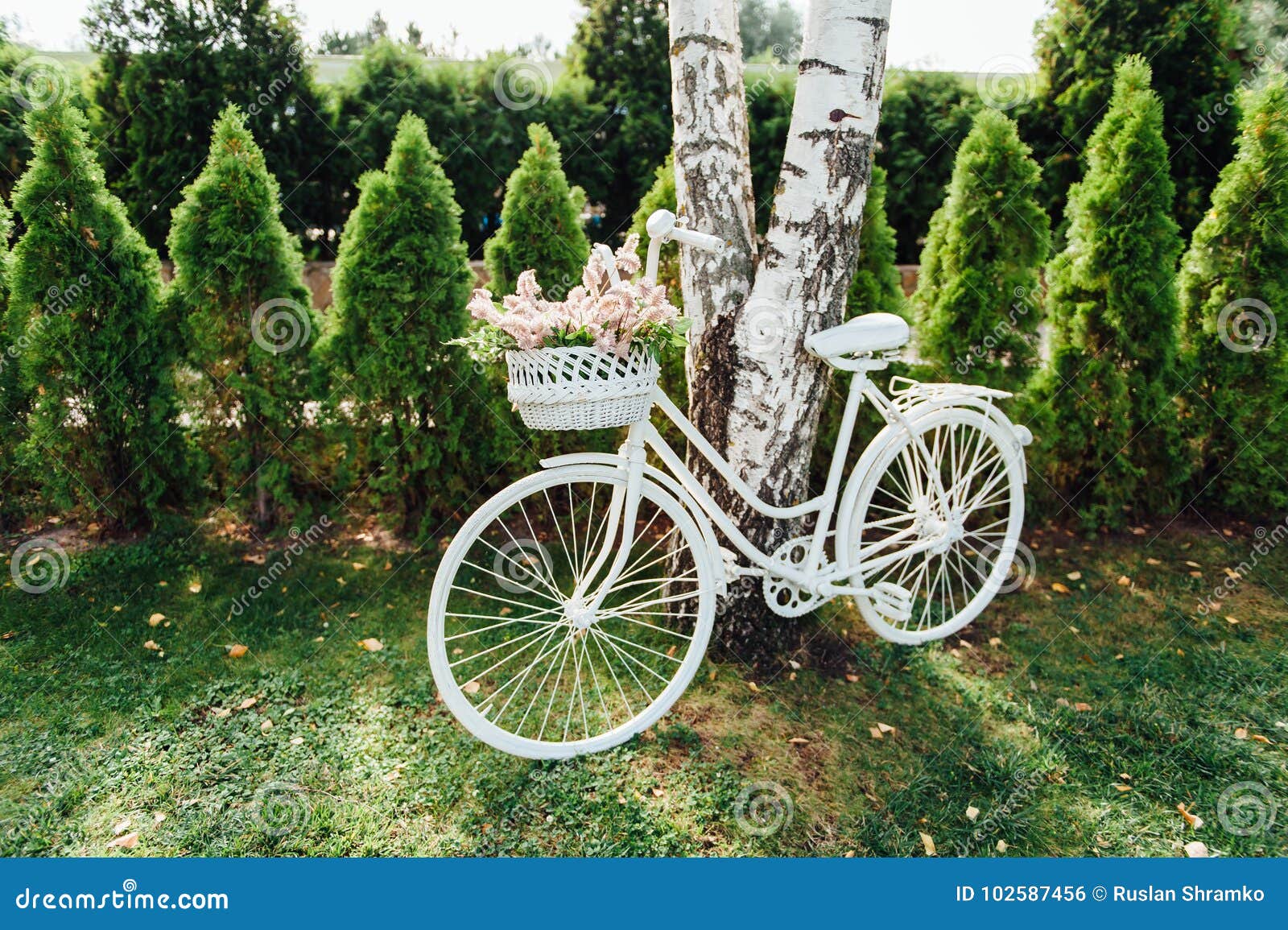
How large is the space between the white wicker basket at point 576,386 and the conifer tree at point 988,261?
2.36 meters

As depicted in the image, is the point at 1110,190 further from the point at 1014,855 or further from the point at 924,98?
the point at 924,98

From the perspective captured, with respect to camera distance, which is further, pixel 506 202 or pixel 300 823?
pixel 506 202

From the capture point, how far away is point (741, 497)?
3.25 meters

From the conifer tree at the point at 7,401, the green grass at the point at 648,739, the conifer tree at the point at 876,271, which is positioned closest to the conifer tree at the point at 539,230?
the conifer tree at the point at 876,271

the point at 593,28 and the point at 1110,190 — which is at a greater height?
the point at 593,28

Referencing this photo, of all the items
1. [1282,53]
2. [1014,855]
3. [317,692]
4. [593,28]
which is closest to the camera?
[1014,855]

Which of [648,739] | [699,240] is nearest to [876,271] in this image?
[699,240]

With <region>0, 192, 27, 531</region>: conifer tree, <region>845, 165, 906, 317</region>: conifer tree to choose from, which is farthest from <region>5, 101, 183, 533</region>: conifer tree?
<region>845, 165, 906, 317</region>: conifer tree

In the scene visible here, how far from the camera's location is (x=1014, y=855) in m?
2.66

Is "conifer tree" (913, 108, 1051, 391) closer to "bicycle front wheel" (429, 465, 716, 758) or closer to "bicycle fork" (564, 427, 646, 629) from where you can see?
"bicycle front wheel" (429, 465, 716, 758)

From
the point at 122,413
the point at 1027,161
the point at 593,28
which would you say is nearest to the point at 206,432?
the point at 122,413

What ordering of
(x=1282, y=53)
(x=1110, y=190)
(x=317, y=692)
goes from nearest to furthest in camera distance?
(x=317, y=692) < (x=1110, y=190) < (x=1282, y=53)

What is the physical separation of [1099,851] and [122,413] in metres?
4.59

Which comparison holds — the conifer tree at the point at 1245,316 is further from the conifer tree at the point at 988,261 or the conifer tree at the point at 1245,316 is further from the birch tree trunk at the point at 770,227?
the birch tree trunk at the point at 770,227
